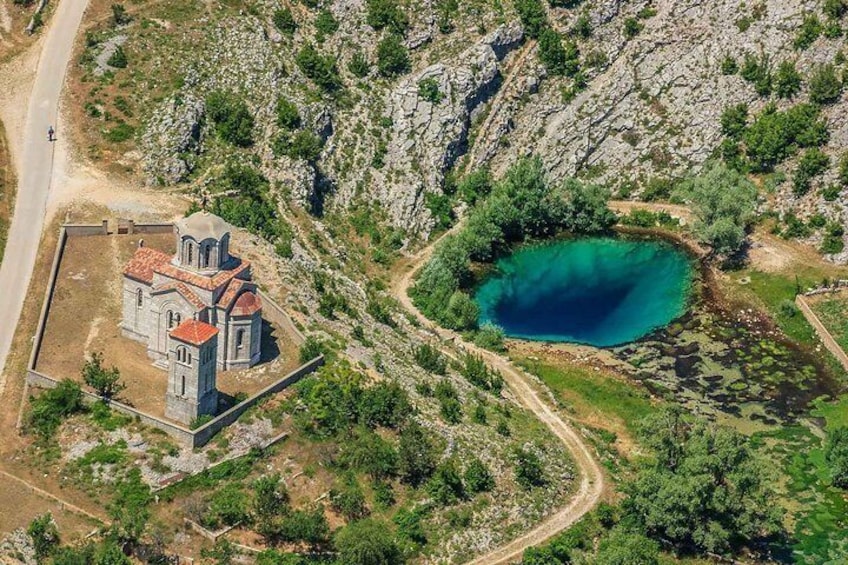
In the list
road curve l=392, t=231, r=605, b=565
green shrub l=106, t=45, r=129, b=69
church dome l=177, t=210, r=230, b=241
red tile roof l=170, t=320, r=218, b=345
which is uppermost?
church dome l=177, t=210, r=230, b=241

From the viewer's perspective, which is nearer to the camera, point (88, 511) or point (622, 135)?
point (88, 511)

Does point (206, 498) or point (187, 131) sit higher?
point (187, 131)

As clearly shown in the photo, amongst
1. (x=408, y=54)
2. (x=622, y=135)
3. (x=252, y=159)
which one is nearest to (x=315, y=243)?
(x=252, y=159)

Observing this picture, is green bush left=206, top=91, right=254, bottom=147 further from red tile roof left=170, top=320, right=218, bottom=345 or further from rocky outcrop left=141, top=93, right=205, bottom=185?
red tile roof left=170, top=320, right=218, bottom=345

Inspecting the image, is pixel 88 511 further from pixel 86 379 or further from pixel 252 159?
pixel 252 159

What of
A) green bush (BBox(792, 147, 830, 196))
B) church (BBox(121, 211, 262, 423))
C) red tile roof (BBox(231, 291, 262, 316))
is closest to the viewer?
church (BBox(121, 211, 262, 423))

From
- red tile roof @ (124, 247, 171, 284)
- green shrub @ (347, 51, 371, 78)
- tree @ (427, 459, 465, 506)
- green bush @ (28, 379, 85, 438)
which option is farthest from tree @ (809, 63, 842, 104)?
green bush @ (28, 379, 85, 438)
